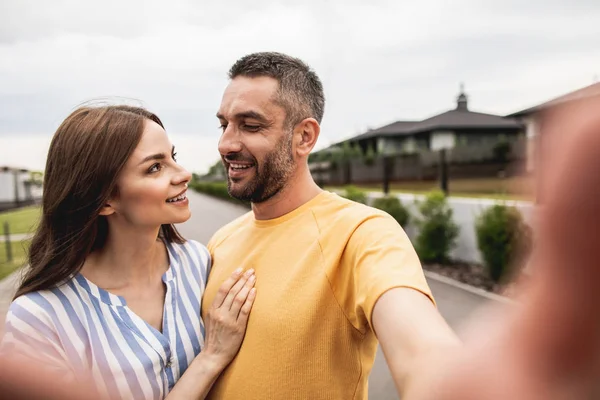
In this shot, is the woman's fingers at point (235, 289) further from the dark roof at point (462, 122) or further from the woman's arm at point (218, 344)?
the dark roof at point (462, 122)

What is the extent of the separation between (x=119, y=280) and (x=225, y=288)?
0.44 meters

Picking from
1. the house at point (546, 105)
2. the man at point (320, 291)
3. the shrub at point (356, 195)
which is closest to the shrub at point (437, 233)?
the shrub at point (356, 195)

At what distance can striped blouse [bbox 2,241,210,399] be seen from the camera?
1.42 m

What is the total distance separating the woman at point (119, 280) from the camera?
1.52m

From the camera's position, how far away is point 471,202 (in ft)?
30.6

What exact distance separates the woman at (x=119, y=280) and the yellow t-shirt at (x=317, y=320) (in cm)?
10

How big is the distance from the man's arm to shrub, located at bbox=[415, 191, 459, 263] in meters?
8.44

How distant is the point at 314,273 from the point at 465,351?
1.07 m

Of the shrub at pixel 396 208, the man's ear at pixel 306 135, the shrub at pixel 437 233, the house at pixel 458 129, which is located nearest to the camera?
the man's ear at pixel 306 135

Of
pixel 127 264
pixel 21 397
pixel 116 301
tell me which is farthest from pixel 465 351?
pixel 127 264

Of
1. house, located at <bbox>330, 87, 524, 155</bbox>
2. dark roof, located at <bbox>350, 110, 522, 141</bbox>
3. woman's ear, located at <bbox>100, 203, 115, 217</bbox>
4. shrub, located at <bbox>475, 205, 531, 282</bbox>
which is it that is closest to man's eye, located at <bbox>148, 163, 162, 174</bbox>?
woman's ear, located at <bbox>100, 203, 115, 217</bbox>

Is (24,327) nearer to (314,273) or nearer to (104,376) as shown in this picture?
(104,376)

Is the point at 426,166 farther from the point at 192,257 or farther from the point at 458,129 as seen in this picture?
the point at 458,129

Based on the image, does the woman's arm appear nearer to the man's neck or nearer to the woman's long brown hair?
the man's neck
